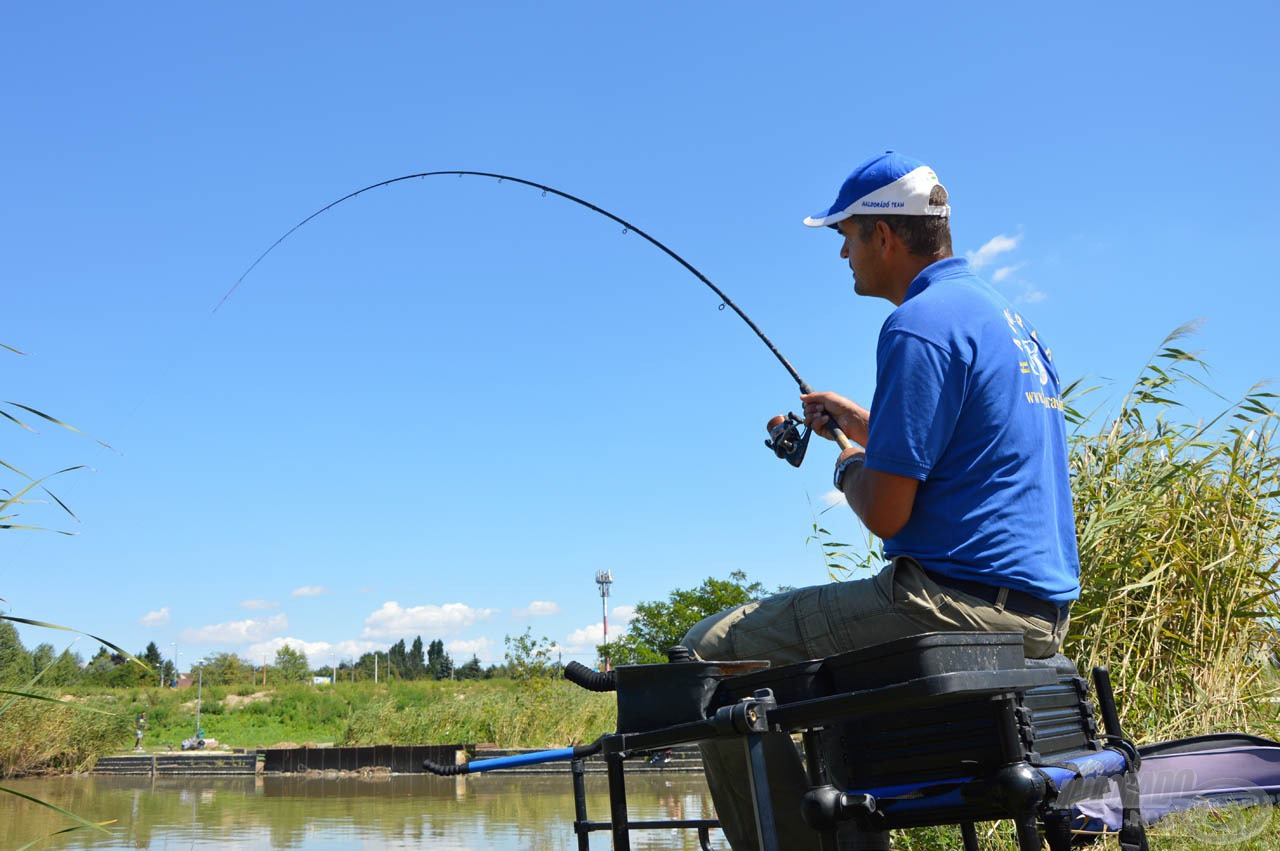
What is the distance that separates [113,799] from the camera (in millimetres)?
12242

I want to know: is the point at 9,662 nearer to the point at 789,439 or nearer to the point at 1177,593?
the point at 789,439

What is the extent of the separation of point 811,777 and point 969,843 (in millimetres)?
949

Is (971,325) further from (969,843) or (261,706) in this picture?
(261,706)

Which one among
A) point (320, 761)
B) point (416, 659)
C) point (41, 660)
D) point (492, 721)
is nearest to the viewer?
point (41, 660)

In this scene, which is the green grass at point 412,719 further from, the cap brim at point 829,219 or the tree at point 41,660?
the cap brim at point 829,219

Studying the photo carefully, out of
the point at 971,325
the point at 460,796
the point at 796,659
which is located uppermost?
the point at 971,325

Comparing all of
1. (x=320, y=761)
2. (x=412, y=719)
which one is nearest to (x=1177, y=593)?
(x=320, y=761)

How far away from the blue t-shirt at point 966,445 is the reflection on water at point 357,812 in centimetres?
577

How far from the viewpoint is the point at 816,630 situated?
208 centimetres

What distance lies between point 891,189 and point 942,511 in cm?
79

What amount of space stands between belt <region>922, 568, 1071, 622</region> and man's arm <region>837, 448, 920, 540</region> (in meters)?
0.12

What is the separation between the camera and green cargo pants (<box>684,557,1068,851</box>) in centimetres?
195

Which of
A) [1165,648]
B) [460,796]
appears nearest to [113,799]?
[460,796]

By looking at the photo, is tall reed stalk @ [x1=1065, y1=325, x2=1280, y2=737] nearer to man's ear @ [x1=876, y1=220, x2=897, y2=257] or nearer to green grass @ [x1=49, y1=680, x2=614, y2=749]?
man's ear @ [x1=876, y1=220, x2=897, y2=257]
